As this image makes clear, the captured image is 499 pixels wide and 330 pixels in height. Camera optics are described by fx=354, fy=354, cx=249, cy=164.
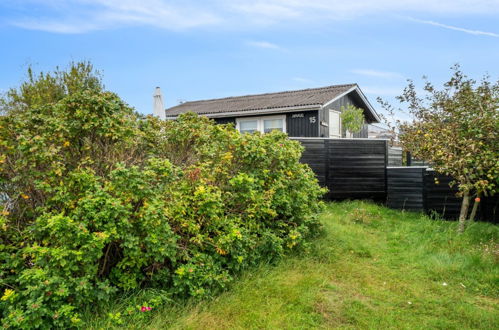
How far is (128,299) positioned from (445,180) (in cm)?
748

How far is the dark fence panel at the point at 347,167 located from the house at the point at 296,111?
5110 millimetres

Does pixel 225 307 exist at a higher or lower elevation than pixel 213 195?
lower

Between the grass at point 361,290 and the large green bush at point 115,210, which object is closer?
the large green bush at point 115,210

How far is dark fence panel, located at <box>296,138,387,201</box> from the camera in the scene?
1033 centimetres

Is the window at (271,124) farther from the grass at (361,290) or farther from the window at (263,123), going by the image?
the grass at (361,290)

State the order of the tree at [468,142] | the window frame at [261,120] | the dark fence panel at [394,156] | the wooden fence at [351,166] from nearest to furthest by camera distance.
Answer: the tree at [468,142] → the wooden fence at [351,166] → the dark fence panel at [394,156] → the window frame at [261,120]

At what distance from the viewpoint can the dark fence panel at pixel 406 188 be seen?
877 centimetres

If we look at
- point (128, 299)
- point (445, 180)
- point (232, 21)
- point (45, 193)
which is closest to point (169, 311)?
point (128, 299)

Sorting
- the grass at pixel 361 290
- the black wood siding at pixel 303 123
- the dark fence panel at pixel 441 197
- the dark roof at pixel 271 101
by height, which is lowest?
the grass at pixel 361 290

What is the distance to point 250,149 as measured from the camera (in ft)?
16.2

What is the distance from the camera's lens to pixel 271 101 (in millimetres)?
18203

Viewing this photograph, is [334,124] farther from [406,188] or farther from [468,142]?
[468,142]

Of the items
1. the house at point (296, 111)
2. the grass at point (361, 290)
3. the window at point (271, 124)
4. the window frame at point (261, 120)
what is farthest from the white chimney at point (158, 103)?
the window at point (271, 124)

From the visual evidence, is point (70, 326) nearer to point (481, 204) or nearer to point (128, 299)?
point (128, 299)
